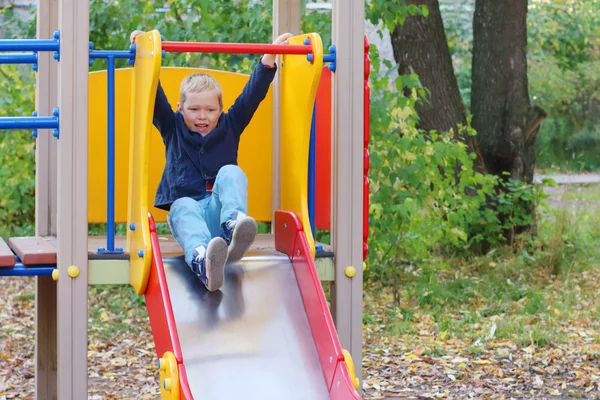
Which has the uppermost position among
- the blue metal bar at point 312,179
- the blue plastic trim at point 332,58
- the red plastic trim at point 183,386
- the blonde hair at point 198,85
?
the blue plastic trim at point 332,58

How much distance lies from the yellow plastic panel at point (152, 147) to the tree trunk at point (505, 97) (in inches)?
167

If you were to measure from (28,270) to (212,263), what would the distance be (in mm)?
736

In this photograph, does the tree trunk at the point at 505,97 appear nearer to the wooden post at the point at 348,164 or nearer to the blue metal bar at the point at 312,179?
the blue metal bar at the point at 312,179

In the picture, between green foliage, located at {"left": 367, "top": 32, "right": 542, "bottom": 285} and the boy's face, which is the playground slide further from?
green foliage, located at {"left": 367, "top": 32, "right": 542, "bottom": 285}

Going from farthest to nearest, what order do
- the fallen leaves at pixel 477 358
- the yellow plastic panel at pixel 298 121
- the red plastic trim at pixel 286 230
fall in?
1. the fallen leaves at pixel 477 358
2. the red plastic trim at pixel 286 230
3. the yellow plastic panel at pixel 298 121

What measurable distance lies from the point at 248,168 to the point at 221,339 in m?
1.33

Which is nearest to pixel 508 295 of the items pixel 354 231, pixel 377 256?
pixel 377 256

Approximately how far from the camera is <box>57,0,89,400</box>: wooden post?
3363mm

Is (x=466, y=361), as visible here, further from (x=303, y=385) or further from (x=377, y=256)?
(x=303, y=385)

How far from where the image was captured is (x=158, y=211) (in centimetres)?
445

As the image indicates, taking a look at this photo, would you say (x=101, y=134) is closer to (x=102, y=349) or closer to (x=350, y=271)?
(x=350, y=271)

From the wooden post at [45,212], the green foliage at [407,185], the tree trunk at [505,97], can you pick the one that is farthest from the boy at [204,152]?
the tree trunk at [505,97]

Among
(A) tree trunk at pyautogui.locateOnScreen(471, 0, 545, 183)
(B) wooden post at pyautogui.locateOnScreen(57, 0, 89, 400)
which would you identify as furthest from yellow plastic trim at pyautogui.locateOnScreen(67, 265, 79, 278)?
(A) tree trunk at pyautogui.locateOnScreen(471, 0, 545, 183)

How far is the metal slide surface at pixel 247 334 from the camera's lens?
129 inches
